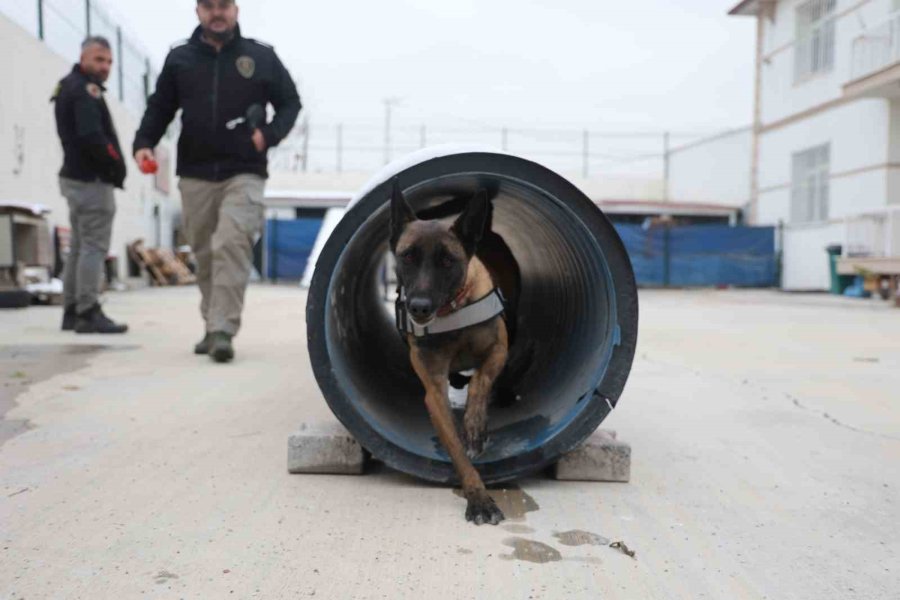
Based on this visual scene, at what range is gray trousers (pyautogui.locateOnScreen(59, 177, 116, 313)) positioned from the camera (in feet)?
22.1

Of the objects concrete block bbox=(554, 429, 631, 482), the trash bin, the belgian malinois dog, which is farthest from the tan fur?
the trash bin

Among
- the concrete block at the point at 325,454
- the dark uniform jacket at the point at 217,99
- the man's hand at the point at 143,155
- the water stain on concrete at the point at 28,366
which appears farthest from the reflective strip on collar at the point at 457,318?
the man's hand at the point at 143,155

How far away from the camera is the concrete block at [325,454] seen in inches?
113

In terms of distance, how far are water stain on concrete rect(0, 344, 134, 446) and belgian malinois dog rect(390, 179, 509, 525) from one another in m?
1.79

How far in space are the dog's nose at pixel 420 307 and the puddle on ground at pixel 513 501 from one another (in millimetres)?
625

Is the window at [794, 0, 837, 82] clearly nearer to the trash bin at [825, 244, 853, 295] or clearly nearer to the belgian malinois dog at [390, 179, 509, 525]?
the trash bin at [825, 244, 853, 295]

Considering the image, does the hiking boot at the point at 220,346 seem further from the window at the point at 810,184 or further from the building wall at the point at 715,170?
the building wall at the point at 715,170

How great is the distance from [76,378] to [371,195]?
2937mm

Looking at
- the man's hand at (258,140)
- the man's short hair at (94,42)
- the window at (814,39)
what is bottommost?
the man's hand at (258,140)

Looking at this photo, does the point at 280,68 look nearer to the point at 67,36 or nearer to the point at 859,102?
the point at 67,36

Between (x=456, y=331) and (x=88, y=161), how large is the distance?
5.04 meters

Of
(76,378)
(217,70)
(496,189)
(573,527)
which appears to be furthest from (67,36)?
(573,527)

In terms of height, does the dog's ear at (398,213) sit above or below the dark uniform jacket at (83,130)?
below

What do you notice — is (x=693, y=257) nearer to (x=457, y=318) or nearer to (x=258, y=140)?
(x=258, y=140)
